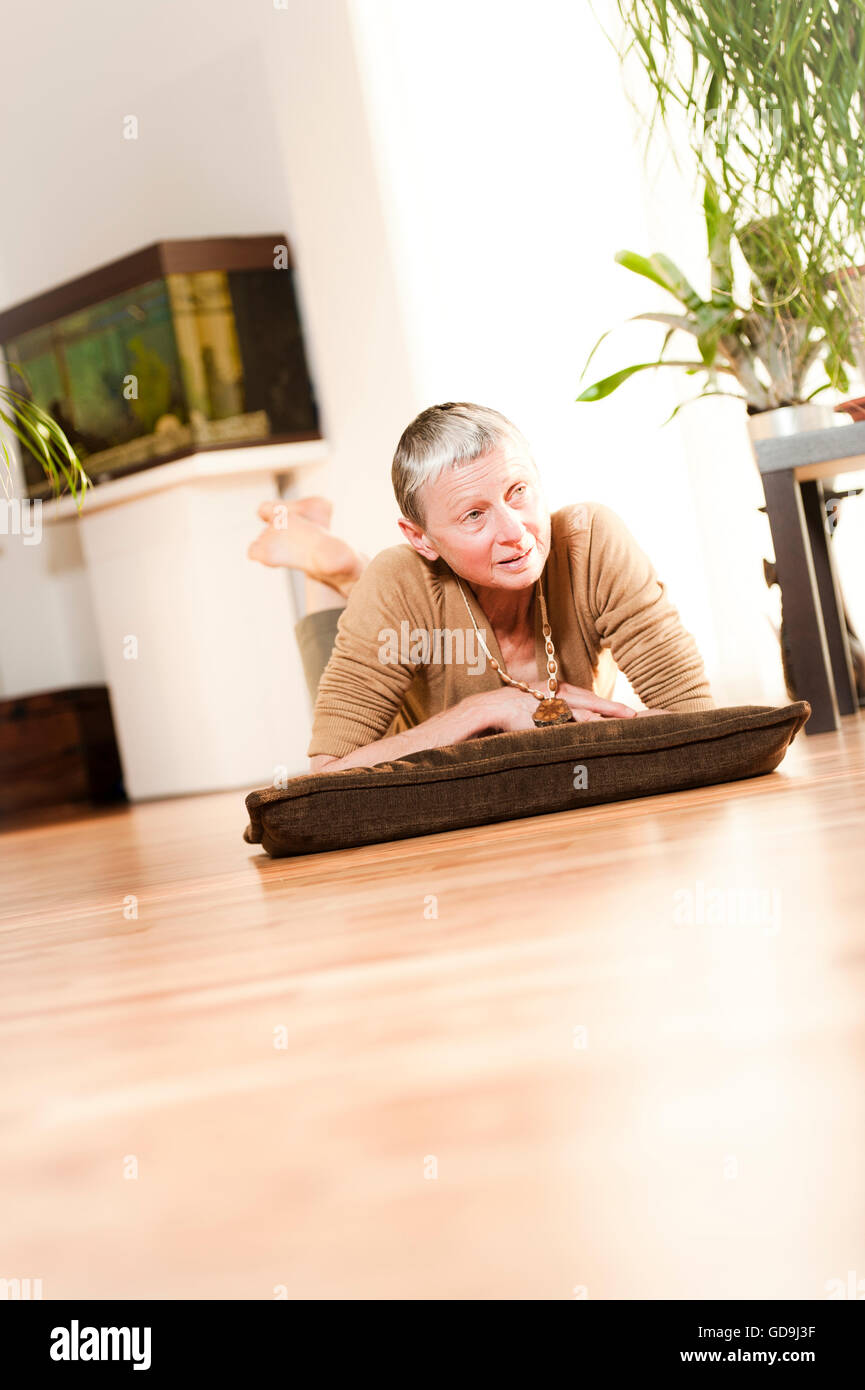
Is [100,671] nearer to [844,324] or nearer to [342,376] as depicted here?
[342,376]

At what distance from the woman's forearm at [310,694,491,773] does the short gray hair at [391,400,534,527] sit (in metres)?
0.21

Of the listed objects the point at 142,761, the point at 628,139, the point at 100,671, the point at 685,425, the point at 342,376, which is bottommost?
the point at 142,761

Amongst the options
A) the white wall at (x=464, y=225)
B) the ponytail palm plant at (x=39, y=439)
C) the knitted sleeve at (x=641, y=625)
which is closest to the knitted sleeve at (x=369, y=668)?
the knitted sleeve at (x=641, y=625)

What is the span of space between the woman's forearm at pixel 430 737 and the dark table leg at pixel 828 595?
1.05 m

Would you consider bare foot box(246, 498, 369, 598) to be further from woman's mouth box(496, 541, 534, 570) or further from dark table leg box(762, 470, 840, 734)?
woman's mouth box(496, 541, 534, 570)

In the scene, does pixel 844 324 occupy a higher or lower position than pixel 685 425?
lower

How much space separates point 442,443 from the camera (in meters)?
1.44

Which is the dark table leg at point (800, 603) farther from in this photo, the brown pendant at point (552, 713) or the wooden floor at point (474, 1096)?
the wooden floor at point (474, 1096)

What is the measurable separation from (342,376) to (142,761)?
5.68ft

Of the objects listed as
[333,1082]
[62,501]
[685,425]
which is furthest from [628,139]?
[333,1082]

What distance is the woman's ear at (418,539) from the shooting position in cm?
151
